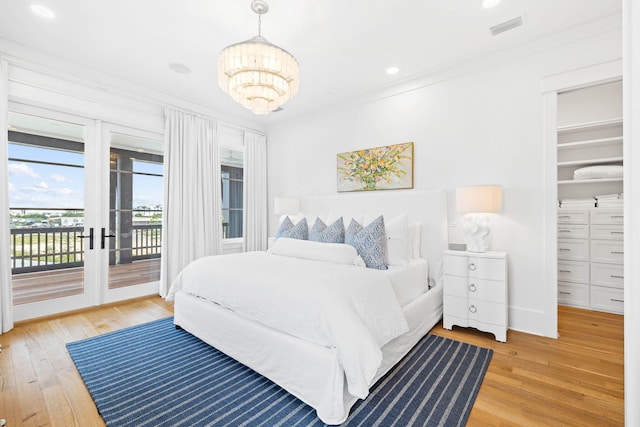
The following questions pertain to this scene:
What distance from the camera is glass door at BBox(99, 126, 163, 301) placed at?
354cm

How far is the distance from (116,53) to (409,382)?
390cm

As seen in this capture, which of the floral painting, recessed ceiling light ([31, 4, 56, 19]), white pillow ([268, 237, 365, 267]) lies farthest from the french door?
the floral painting

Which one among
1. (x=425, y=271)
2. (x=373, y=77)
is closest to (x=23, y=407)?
(x=425, y=271)

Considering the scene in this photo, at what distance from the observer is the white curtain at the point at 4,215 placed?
263 centimetres

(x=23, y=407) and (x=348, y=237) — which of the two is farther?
(x=348, y=237)

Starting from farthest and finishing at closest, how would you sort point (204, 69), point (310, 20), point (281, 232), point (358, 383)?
1. point (281, 232)
2. point (204, 69)
3. point (310, 20)
4. point (358, 383)

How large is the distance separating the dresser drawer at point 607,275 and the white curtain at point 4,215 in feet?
19.7

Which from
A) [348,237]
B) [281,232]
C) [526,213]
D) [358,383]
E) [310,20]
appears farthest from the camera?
[281,232]

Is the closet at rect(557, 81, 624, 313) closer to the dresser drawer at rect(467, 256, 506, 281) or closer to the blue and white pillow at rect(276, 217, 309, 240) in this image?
the dresser drawer at rect(467, 256, 506, 281)

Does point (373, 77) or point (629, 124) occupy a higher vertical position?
point (373, 77)

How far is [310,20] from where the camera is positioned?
239 centimetres

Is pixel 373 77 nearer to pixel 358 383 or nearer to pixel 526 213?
pixel 526 213

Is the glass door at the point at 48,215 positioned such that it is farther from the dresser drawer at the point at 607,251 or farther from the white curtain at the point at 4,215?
the dresser drawer at the point at 607,251

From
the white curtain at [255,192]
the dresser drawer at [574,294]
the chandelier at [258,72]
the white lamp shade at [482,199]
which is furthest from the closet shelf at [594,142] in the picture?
the white curtain at [255,192]
